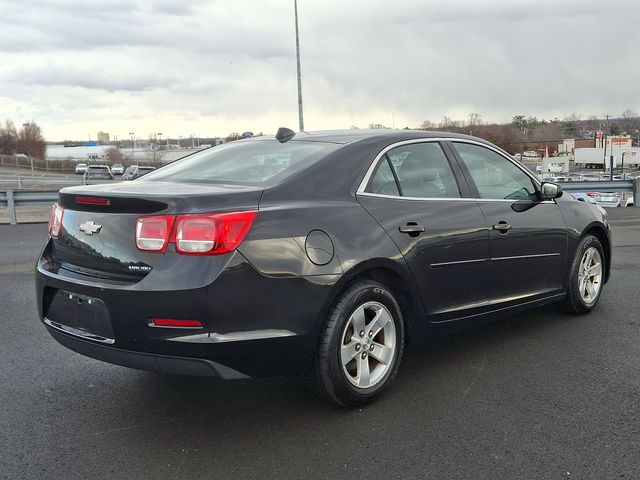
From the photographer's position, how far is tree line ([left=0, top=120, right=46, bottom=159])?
112m

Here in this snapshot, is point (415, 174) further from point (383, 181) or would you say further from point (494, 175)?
point (494, 175)

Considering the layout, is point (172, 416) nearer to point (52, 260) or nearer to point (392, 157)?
point (52, 260)

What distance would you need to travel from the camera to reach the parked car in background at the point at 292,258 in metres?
2.91

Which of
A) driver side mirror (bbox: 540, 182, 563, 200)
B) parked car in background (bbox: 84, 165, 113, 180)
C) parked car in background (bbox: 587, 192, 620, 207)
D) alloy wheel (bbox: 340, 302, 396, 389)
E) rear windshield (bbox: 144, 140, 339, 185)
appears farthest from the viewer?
parked car in background (bbox: 84, 165, 113, 180)

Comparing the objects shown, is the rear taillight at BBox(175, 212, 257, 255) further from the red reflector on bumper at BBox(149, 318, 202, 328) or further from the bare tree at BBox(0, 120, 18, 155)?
the bare tree at BBox(0, 120, 18, 155)

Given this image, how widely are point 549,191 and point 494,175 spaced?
0.56 metres

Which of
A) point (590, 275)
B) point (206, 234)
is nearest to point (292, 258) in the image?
point (206, 234)

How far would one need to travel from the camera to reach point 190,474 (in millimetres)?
2748

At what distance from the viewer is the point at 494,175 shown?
455cm

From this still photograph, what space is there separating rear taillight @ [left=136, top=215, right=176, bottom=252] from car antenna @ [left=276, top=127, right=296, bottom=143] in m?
1.44

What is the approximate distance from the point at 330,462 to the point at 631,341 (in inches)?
113

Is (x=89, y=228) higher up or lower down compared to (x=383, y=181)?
lower down

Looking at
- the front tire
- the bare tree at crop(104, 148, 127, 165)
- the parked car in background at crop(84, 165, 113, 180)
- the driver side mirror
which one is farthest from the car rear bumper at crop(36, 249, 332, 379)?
the bare tree at crop(104, 148, 127, 165)

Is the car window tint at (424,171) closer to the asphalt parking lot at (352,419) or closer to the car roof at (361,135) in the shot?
the car roof at (361,135)
